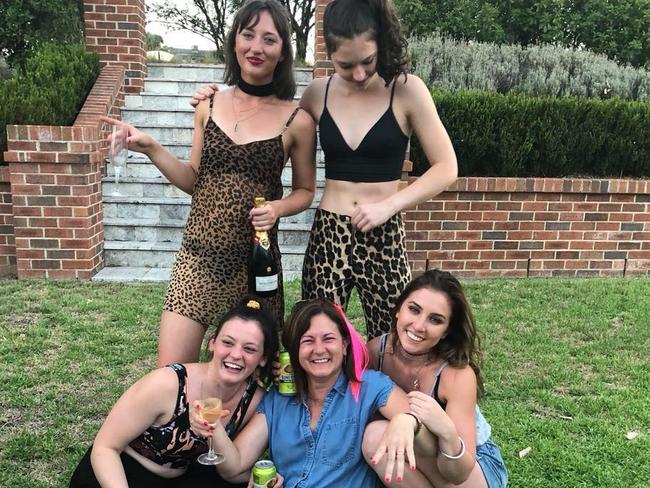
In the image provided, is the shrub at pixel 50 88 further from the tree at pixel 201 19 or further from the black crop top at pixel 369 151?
the tree at pixel 201 19

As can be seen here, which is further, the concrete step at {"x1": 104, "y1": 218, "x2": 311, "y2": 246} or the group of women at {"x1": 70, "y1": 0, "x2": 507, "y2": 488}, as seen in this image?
the concrete step at {"x1": 104, "y1": 218, "x2": 311, "y2": 246}

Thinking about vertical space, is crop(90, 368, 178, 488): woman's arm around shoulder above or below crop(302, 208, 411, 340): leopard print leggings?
below

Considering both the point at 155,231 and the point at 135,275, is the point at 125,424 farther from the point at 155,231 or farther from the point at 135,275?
the point at 155,231

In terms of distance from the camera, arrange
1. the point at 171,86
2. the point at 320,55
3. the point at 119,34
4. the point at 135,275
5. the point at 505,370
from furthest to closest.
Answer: the point at 171,86, the point at 320,55, the point at 119,34, the point at 135,275, the point at 505,370

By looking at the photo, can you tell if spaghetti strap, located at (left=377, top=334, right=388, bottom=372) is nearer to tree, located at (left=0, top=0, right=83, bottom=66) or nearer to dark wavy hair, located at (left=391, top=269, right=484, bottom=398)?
dark wavy hair, located at (left=391, top=269, right=484, bottom=398)

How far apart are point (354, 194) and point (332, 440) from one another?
1002 millimetres

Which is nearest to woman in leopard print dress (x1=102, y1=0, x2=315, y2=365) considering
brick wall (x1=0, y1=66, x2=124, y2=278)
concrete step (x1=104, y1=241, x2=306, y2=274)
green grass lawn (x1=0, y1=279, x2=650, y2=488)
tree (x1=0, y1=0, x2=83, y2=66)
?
green grass lawn (x1=0, y1=279, x2=650, y2=488)

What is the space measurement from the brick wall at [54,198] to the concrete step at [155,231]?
410 mm

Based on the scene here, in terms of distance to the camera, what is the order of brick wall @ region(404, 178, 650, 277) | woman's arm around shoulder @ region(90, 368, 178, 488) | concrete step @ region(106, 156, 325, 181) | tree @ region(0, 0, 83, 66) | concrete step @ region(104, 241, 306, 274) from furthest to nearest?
tree @ region(0, 0, 83, 66) → concrete step @ region(106, 156, 325, 181) → brick wall @ region(404, 178, 650, 277) → concrete step @ region(104, 241, 306, 274) → woman's arm around shoulder @ region(90, 368, 178, 488)

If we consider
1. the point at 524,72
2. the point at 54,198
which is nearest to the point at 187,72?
the point at 54,198

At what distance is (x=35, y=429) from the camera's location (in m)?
3.04

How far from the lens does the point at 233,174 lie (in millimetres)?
2414

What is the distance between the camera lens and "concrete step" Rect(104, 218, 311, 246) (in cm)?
595

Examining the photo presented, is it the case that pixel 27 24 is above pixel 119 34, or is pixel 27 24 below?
above
